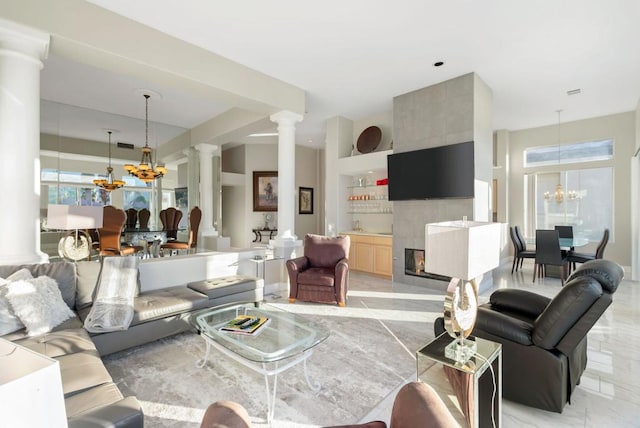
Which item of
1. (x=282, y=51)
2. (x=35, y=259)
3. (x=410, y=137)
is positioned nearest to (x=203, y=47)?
(x=282, y=51)

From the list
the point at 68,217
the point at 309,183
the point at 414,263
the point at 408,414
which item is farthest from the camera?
the point at 309,183

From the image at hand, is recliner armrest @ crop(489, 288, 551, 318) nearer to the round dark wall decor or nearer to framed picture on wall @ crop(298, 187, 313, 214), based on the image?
the round dark wall decor

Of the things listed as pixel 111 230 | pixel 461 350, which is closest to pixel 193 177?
pixel 111 230

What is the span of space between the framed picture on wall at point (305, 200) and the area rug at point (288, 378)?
6226 millimetres

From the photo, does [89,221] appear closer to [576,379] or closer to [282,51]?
[282,51]

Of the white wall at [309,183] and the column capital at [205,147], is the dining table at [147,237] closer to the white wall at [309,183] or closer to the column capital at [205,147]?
the column capital at [205,147]

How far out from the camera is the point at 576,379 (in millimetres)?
2182

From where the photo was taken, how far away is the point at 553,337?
6.29 ft

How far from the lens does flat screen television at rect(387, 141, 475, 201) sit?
469 cm

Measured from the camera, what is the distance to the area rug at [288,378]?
2010mm

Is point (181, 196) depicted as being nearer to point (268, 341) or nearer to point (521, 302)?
point (268, 341)

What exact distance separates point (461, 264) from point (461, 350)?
50 centimetres

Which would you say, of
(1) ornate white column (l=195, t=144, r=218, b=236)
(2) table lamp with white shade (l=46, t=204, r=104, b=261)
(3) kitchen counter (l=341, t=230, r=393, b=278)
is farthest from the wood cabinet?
(2) table lamp with white shade (l=46, t=204, r=104, b=261)

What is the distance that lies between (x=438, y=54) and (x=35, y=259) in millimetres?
5083
